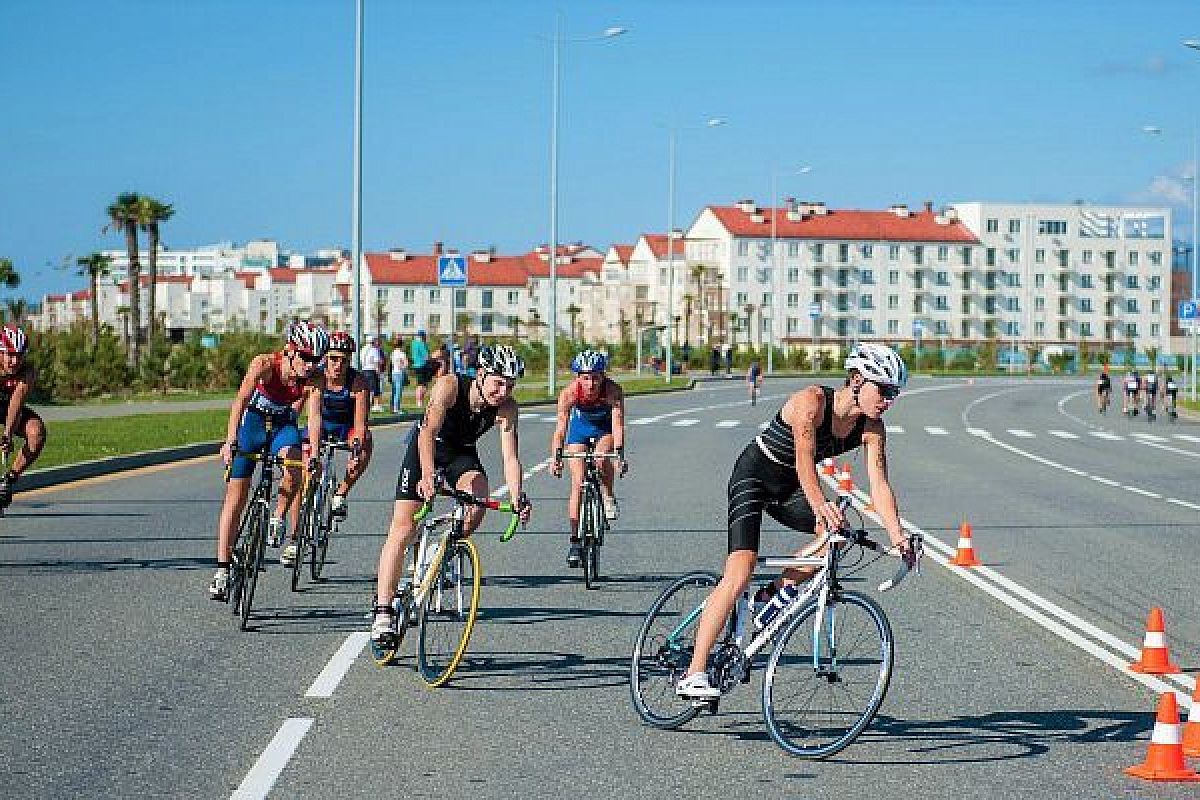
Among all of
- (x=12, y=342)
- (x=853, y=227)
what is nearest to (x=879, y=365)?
(x=12, y=342)

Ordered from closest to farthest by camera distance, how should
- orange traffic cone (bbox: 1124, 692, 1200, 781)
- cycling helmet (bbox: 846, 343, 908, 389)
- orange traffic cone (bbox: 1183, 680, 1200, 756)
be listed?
orange traffic cone (bbox: 1124, 692, 1200, 781)
cycling helmet (bbox: 846, 343, 908, 389)
orange traffic cone (bbox: 1183, 680, 1200, 756)

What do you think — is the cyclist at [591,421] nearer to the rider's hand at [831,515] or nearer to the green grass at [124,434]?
the rider's hand at [831,515]

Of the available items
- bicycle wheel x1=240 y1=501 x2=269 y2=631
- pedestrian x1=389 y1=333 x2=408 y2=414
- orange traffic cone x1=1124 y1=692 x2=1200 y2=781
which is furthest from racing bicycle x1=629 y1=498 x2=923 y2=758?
pedestrian x1=389 y1=333 x2=408 y2=414

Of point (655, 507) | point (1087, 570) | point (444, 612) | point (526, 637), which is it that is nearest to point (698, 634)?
point (444, 612)

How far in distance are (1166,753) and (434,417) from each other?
12.5ft

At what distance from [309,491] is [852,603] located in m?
5.54

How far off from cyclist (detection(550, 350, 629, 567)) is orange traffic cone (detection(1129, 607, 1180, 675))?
15.3 feet

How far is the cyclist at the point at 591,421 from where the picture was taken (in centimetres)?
1303

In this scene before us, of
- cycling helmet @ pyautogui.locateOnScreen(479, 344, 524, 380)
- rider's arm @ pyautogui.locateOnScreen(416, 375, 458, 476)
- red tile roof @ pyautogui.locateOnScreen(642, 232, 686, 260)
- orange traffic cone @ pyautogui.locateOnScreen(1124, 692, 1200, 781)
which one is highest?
red tile roof @ pyautogui.locateOnScreen(642, 232, 686, 260)

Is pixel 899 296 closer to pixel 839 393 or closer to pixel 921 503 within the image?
pixel 921 503

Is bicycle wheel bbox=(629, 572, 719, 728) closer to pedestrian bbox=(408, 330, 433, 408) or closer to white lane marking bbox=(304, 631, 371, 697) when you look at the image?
white lane marking bbox=(304, 631, 371, 697)

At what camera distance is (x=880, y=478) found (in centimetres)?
756

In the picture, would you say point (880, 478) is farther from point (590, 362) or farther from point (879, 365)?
point (590, 362)

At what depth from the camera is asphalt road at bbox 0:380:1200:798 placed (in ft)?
22.4
